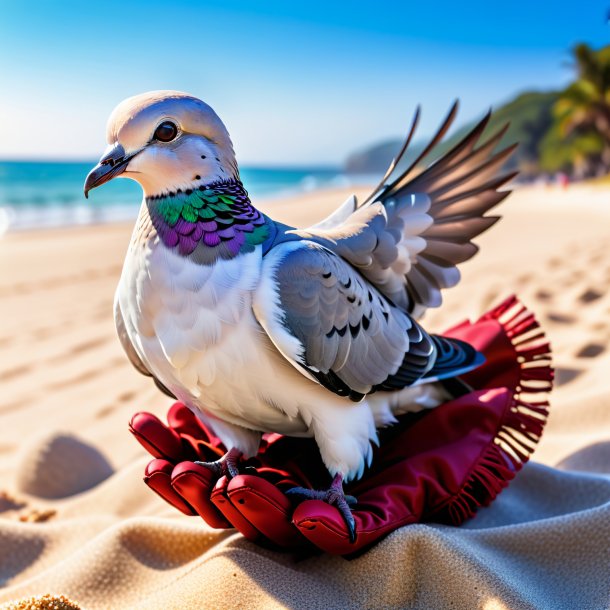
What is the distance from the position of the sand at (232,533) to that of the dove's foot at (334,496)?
0.12 m

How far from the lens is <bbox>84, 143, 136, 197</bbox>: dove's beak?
1.26 metres

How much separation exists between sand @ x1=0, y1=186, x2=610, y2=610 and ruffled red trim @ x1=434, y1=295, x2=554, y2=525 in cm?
7

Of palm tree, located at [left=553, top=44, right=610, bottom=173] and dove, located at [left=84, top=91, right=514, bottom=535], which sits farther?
palm tree, located at [left=553, top=44, right=610, bottom=173]

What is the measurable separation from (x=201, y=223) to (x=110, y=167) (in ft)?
0.68

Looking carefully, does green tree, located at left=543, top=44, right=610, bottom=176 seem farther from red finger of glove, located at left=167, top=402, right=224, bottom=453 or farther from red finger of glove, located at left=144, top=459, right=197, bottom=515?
red finger of glove, located at left=144, top=459, right=197, bottom=515

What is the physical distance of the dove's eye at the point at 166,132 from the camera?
127cm

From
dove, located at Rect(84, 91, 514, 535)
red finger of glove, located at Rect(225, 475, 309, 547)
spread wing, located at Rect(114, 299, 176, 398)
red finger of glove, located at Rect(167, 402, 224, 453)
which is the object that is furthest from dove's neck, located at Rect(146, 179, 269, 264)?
red finger of glove, located at Rect(167, 402, 224, 453)

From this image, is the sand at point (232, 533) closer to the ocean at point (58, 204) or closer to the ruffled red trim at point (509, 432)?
the ruffled red trim at point (509, 432)

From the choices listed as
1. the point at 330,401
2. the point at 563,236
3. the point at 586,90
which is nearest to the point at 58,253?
the point at 563,236

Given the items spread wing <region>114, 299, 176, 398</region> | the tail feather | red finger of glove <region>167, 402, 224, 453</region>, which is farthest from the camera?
red finger of glove <region>167, 402, 224, 453</region>

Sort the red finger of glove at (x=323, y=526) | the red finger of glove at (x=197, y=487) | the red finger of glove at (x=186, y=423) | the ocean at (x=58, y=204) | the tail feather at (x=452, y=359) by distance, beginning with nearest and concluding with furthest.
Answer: the red finger of glove at (x=323, y=526), the red finger of glove at (x=197, y=487), the tail feather at (x=452, y=359), the red finger of glove at (x=186, y=423), the ocean at (x=58, y=204)

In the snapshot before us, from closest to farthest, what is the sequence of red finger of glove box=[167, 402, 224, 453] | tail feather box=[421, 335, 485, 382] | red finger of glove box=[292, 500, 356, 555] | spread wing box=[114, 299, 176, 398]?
red finger of glove box=[292, 500, 356, 555] → spread wing box=[114, 299, 176, 398] → tail feather box=[421, 335, 485, 382] → red finger of glove box=[167, 402, 224, 453]

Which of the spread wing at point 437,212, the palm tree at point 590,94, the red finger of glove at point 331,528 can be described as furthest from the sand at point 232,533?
the palm tree at point 590,94

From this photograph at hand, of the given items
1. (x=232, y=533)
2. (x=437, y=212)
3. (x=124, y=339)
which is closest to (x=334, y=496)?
(x=232, y=533)
